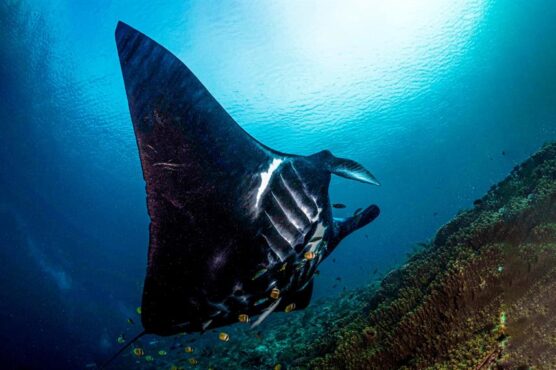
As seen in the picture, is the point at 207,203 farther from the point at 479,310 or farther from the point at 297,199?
the point at 479,310

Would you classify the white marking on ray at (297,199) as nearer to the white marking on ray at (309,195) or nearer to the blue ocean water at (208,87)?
the white marking on ray at (309,195)

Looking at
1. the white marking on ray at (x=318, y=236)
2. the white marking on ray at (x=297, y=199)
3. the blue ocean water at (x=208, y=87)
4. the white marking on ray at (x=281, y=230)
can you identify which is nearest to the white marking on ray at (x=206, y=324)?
the white marking on ray at (x=281, y=230)

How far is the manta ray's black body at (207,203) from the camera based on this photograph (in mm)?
2268

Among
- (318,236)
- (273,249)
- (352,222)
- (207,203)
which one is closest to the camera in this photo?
(207,203)

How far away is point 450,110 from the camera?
44500mm

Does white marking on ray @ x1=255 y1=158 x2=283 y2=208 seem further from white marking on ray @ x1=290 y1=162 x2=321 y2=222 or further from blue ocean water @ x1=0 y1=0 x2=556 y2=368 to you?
blue ocean water @ x1=0 y1=0 x2=556 y2=368

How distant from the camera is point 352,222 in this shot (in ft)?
11.3

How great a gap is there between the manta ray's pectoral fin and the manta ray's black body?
0.48 m

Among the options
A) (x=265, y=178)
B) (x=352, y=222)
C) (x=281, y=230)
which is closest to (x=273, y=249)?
(x=281, y=230)

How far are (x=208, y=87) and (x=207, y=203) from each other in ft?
75.5

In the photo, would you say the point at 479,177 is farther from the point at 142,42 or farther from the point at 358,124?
the point at 142,42

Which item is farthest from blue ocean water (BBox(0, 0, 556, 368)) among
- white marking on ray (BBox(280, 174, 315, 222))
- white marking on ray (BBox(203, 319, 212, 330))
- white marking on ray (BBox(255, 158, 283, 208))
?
white marking on ray (BBox(203, 319, 212, 330))

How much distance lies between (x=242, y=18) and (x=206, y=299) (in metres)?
20.3

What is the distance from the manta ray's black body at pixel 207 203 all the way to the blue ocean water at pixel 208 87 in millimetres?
17713
